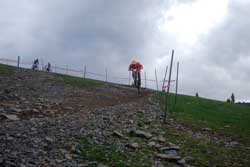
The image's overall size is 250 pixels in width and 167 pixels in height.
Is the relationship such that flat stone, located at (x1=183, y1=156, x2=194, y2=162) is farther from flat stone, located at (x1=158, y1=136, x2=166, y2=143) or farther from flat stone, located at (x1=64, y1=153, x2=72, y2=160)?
flat stone, located at (x1=64, y1=153, x2=72, y2=160)

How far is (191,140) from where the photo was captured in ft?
55.4

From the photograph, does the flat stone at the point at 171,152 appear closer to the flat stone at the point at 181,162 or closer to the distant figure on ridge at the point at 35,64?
the flat stone at the point at 181,162

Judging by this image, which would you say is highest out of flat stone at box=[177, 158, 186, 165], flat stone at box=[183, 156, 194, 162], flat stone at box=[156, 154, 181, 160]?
flat stone at box=[156, 154, 181, 160]

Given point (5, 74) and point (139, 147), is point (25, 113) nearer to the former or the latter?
point (139, 147)

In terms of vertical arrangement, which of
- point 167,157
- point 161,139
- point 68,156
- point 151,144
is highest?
point 161,139

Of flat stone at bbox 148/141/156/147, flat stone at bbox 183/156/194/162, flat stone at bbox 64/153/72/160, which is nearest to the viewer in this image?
flat stone at bbox 64/153/72/160

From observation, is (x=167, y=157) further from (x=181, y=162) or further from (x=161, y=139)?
(x=161, y=139)

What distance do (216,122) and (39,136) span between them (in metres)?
14.0

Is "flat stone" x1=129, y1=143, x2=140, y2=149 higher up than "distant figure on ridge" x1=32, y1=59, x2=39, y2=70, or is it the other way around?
"distant figure on ridge" x1=32, y1=59, x2=39, y2=70

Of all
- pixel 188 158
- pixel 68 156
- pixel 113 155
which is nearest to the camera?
pixel 68 156

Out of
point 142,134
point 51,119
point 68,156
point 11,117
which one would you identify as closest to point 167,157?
point 142,134

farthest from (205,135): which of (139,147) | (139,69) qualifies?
(139,69)

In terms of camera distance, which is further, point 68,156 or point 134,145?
point 134,145

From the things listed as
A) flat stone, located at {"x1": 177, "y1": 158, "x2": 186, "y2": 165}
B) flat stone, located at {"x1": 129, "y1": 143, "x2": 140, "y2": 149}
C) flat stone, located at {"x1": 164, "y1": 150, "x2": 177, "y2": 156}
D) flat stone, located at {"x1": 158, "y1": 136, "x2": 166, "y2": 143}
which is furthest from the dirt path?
flat stone, located at {"x1": 177, "y1": 158, "x2": 186, "y2": 165}
